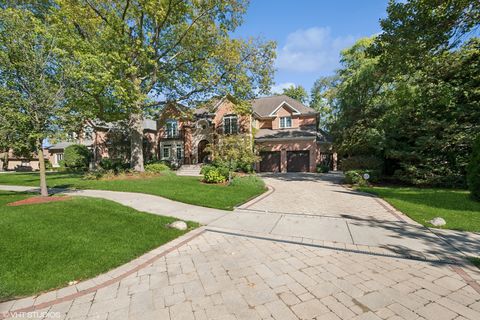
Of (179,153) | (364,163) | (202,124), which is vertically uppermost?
(202,124)

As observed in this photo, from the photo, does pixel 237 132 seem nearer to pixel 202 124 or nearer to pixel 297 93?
pixel 202 124

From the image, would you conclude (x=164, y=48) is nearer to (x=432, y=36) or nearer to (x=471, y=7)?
(x=432, y=36)

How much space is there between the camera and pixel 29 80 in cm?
745

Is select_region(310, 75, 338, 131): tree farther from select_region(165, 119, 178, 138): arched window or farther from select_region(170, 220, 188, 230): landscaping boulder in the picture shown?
select_region(170, 220, 188, 230): landscaping boulder

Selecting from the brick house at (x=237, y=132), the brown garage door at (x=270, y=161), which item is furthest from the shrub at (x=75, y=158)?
the brown garage door at (x=270, y=161)

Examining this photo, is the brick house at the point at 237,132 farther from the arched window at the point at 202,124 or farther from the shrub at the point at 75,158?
the shrub at the point at 75,158

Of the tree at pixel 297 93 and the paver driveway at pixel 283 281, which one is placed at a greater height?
the tree at pixel 297 93

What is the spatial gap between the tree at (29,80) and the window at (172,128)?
1874 cm

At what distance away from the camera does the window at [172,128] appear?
88.4 feet

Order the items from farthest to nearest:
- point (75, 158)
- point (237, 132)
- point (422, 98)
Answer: point (75, 158) → point (237, 132) → point (422, 98)

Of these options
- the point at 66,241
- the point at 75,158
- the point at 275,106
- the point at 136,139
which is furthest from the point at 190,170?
the point at 66,241

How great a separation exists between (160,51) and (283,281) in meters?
19.5

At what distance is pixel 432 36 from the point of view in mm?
10438

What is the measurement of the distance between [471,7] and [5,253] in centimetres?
1788
